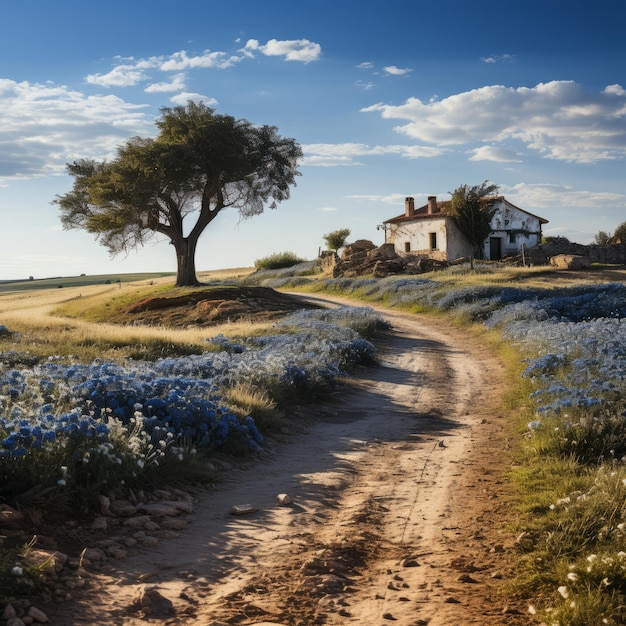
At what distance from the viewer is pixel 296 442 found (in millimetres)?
10906

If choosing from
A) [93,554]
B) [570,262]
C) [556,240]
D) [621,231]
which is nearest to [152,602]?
[93,554]

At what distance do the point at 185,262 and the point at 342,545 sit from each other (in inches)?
1620

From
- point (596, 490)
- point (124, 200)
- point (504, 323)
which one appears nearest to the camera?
point (596, 490)

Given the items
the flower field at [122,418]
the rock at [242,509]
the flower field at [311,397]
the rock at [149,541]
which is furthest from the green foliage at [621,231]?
the rock at [149,541]

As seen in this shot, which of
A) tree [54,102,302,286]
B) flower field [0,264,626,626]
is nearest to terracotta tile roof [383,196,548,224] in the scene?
tree [54,102,302,286]

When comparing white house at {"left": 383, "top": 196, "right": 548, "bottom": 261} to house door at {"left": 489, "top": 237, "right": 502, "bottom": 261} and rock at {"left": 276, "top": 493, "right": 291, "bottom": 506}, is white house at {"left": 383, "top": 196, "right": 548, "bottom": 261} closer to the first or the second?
house door at {"left": 489, "top": 237, "right": 502, "bottom": 261}

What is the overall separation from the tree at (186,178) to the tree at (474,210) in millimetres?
19551

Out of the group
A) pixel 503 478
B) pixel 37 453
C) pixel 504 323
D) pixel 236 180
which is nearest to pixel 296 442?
pixel 503 478

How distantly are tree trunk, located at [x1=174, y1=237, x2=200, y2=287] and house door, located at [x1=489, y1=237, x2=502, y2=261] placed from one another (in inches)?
1149

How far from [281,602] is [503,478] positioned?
13.8 feet

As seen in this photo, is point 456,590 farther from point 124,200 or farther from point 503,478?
point 124,200

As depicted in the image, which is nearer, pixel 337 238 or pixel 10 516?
pixel 10 516

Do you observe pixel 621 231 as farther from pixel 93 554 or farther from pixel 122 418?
pixel 93 554

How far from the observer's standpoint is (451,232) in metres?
62.6
